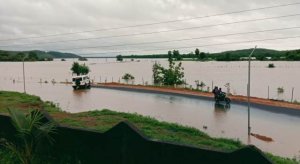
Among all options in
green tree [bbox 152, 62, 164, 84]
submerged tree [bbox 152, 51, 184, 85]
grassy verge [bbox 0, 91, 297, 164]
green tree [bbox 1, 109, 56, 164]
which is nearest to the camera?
green tree [bbox 1, 109, 56, 164]

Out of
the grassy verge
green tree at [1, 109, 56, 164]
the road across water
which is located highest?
green tree at [1, 109, 56, 164]

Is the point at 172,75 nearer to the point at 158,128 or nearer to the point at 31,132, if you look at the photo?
the point at 158,128

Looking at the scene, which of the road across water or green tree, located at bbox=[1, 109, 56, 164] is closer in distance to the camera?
green tree, located at bbox=[1, 109, 56, 164]

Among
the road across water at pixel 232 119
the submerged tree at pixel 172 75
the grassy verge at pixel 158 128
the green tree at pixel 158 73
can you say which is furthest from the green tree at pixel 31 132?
the green tree at pixel 158 73

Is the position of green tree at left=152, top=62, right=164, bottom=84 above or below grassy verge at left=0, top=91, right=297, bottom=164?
above

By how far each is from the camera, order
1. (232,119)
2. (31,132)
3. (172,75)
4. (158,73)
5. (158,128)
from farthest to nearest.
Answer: (158,73), (172,75), (232,119), (158,128), (31,132)

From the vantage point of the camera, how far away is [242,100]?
3222 cm

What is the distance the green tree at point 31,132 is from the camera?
26.9ft

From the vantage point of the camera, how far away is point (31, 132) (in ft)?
27.7

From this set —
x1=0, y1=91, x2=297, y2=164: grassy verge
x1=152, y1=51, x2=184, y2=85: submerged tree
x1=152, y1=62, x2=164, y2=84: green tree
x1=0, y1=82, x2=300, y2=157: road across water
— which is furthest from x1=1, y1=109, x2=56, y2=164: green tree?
x1=152, y1=62, x2=164, y2=84: green tree

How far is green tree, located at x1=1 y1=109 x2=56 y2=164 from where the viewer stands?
8.19 meters

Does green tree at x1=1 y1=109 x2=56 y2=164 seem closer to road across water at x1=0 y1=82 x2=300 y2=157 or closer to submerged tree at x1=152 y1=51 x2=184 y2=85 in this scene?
road across water at x1=0 y1=82 x2=300 y2=157

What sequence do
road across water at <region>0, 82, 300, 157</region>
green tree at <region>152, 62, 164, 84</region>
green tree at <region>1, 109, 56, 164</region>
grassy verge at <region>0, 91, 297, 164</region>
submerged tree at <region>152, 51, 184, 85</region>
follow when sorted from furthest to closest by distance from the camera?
green tree at <region>152, 62, 164, 84</region> < submerged tree at <region>152, 51, 184, 85</region> < road across water at <region>0, 82, 300, 157</region> < grassy verge at <region>0, 91, 297, 164</region> < green tree at <region>1, 109, 56, 164</region>

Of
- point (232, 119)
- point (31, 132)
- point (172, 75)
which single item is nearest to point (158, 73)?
point (172, 75)
